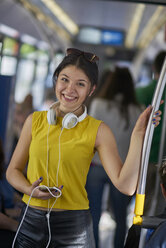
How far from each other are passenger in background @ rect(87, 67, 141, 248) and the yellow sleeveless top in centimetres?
18

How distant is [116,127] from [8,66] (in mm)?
936

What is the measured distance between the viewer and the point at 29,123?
2287mm

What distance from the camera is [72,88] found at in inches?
87.8

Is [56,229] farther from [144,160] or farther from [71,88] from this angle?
[71,88]

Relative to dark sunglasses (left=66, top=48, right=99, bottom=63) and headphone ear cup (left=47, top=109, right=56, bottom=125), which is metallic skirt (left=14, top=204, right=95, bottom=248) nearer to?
headphone ear cup (left=47, top=109, right=56, bottom=125)

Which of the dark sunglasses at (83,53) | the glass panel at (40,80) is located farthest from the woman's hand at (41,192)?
the glass panel at (40,80)

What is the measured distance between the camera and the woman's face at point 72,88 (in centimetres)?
223

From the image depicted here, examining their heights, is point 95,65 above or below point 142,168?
above

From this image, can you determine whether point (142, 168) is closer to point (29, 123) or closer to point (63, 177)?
point (63, 177)

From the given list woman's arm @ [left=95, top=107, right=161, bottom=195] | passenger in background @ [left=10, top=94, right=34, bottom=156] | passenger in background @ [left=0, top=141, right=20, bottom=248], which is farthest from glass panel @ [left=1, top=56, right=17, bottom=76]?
woman's arm @ [left=95, top=107, right=161, bottom=195]

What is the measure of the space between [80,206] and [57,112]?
501 mm

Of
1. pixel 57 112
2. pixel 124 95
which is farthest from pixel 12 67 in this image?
pixel 57 112

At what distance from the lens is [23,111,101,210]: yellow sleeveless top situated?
218cm

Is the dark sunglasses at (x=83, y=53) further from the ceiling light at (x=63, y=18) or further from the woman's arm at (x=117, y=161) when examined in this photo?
the ceiling light at (x=63, y=18)
